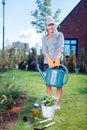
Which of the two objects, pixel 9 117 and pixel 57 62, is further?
pixel 57 62

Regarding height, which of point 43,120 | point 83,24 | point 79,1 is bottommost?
point 43,120

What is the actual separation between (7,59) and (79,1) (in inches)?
391

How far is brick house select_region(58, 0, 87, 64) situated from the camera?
1011 inches

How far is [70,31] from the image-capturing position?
25.8 metres

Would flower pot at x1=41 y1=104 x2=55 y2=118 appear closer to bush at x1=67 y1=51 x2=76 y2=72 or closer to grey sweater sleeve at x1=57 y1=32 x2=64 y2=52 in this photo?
grey sweater sleeve at x1=57 y1=32 x2=64 y2=52

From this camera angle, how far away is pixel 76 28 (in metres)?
25.9

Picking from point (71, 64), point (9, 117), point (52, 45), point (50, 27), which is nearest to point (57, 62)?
point (52, 45)

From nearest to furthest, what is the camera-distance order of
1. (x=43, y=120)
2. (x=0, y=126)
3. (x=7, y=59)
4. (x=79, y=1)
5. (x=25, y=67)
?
(x=0, y=126) → (x=43, y=120) → (x=7, y=59) → (x=25, y=67) → (x=79, y=1)

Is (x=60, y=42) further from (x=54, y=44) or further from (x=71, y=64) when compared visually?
(x=71, y=64)

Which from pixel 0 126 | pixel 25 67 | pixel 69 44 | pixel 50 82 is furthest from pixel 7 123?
pixel 69 44

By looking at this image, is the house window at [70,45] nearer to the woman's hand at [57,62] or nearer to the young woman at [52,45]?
the young woman at [52,45]

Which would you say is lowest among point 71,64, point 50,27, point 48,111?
point 48,111

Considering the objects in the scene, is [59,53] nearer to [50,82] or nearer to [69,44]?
[50,82]

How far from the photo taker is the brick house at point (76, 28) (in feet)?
84.2
